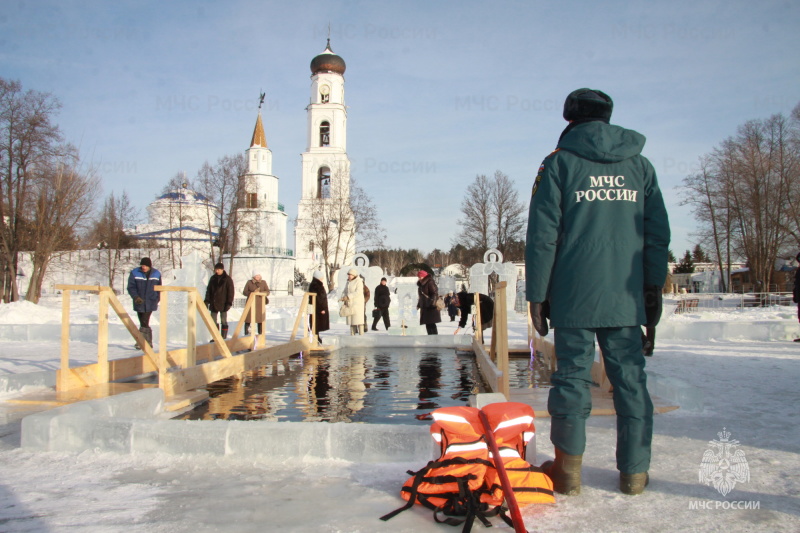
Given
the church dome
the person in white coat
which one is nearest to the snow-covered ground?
the person in white coat

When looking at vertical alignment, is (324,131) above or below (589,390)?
above

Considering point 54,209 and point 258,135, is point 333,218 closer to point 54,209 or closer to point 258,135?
point 258,135

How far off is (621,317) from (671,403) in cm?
249

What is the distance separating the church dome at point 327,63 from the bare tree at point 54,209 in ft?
122

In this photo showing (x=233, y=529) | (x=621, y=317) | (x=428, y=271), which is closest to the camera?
(x=233, y=529)

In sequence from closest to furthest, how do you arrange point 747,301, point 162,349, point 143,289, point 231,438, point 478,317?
point 231,438
point 162,349
point 143,289
point 478,317
point 747,301

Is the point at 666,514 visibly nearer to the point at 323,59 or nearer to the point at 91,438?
the point at 91,438

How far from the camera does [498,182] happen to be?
156ft

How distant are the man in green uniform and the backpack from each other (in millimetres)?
212

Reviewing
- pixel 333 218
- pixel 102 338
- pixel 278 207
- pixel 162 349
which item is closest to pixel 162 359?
pixel 162 349

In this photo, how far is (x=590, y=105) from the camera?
122 inches

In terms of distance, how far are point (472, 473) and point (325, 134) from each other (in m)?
61.6

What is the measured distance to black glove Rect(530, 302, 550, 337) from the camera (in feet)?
9.96

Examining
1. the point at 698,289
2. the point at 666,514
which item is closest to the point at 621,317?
Result: the point at 666,514
